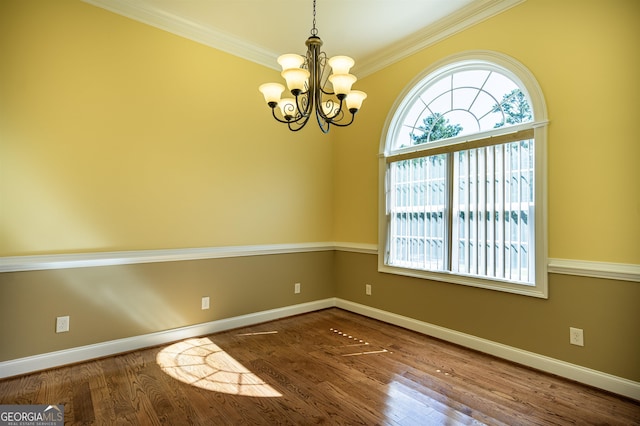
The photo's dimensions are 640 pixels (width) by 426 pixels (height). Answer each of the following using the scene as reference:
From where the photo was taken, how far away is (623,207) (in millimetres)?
2199

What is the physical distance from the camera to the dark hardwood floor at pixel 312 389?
1960 millimetres

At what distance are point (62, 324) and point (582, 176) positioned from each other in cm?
409

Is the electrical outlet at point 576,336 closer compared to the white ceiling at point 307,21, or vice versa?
the electrical outlet at point 576,336

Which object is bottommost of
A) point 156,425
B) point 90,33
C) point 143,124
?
point 156,425

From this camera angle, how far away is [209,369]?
2559 mm

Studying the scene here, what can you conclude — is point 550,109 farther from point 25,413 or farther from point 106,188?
point 25,413

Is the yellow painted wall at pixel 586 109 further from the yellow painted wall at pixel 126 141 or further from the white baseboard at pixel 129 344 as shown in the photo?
the white baseboard at pixel 129 344

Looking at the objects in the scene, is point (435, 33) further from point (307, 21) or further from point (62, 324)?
point (62, 324)

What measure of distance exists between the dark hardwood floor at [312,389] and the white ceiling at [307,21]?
2.99 metres

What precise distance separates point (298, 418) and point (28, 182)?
258 cm

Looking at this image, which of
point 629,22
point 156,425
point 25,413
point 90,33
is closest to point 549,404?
point 156,425
